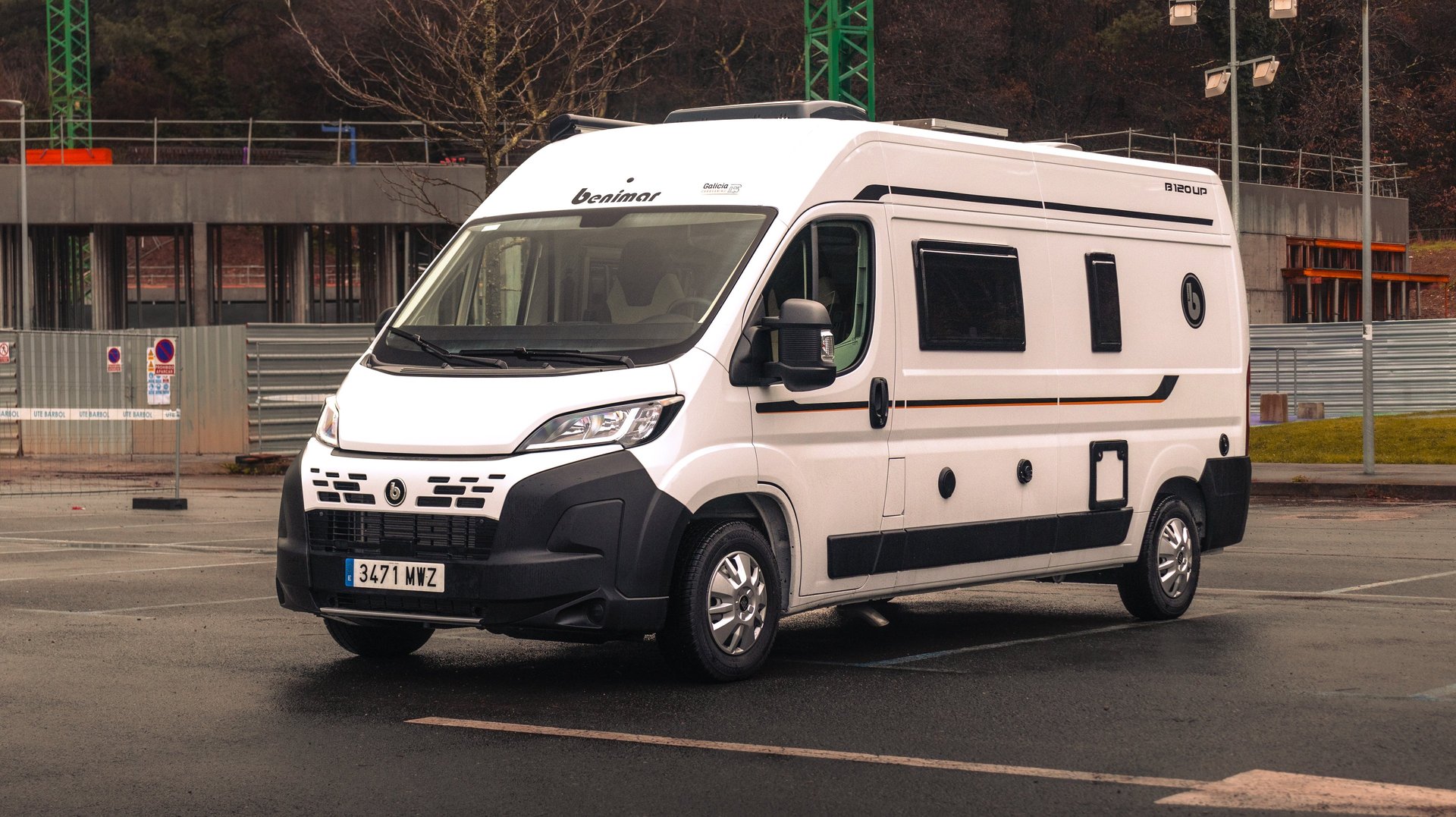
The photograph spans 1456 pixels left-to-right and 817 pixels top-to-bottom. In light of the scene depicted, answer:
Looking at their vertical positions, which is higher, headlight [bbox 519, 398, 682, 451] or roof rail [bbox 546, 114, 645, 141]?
roof rail [bbox 546, 114, 645, 141]

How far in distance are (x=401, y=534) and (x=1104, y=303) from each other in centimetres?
442

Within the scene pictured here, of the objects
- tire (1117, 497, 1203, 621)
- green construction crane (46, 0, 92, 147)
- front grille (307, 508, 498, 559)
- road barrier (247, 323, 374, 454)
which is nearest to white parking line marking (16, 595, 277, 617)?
front grille (307, 508, 498, 559)

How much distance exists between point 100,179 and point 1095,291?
141ft

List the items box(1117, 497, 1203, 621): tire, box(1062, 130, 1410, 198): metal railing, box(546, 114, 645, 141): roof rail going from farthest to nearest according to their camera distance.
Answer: box(1062, 130, 1410, 198): metal railing
box(1117, 497, 1203, 621): tire
box(546, 114, 645, 141): roof rail

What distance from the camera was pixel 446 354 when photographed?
330 inches

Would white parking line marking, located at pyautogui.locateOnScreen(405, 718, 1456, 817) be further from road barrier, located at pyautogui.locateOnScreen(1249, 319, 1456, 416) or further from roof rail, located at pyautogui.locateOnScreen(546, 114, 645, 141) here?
road barrier, located at pyautogui.locateOnScreen(1249, 319, 1456, 416)

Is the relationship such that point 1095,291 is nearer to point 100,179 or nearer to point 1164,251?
point 1164,251

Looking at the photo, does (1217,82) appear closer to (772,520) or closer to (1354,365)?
(1354,365)

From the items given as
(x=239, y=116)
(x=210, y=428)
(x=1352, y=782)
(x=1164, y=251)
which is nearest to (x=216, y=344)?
(x=210, y=428)

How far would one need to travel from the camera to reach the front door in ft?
27.9

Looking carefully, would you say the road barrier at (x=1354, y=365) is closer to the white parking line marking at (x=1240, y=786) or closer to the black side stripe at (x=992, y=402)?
the black side stripe at (x=992, y=402)

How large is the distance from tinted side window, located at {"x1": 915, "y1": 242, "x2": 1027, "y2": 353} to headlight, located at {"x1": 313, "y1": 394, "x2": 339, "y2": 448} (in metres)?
2.82

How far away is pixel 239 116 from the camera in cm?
8588

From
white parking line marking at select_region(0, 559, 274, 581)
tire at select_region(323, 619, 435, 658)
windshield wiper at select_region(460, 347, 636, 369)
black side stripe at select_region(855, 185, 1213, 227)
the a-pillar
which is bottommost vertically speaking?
white parking line marking at select_region(0, 559, 274, 581)
